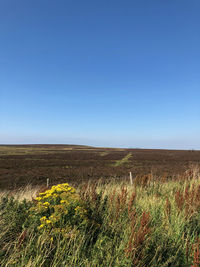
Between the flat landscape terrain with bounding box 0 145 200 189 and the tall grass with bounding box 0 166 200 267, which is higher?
the tall grass with bounding box 0 166 200 267

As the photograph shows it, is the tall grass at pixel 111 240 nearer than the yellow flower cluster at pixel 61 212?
Yes

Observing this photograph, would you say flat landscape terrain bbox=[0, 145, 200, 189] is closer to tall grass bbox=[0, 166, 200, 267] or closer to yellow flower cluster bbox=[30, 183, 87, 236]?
tall grass bbox=[0, 166, 200, 267]

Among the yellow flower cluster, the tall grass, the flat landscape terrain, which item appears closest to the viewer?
the tall grass

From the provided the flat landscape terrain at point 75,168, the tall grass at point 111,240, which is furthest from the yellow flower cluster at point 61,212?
the flat landscape terrain at point 75,168

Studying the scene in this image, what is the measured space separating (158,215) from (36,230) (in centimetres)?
251

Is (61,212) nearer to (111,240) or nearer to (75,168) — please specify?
(111,240)

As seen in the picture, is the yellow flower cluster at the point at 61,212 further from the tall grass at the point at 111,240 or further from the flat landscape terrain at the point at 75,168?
the flat landscape terrain at the point at 75,168

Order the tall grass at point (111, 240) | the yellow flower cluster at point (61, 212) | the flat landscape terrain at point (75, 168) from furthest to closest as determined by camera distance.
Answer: the flat landscape terrain at point (75, 168) → the yellow flower cluster at point (61, 212) → the tall grass at point (111, 240)

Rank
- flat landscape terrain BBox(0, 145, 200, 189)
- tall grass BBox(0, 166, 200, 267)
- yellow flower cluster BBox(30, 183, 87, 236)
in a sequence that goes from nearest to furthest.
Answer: tall grass BBox(0, 166, 200, 267)
yellow flower cluster BBox(30, 183, 87, 236)
flat landscape terrain BBox(0, 145, 200, 189)

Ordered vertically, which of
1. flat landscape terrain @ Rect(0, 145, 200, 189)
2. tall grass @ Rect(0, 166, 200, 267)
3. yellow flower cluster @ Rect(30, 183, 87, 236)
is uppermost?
yellow flower cluster @ Rect(30, 183, 87, 236)

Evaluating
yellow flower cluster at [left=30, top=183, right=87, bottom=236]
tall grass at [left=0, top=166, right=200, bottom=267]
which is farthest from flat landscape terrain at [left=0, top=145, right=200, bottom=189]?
yellow flower cluster at [left=30, top=183, right=87, bottom=236]

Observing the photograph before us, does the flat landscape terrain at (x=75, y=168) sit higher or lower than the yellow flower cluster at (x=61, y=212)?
lower

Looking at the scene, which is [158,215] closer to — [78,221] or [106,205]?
[106,205]

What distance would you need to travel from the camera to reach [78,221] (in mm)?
2891
